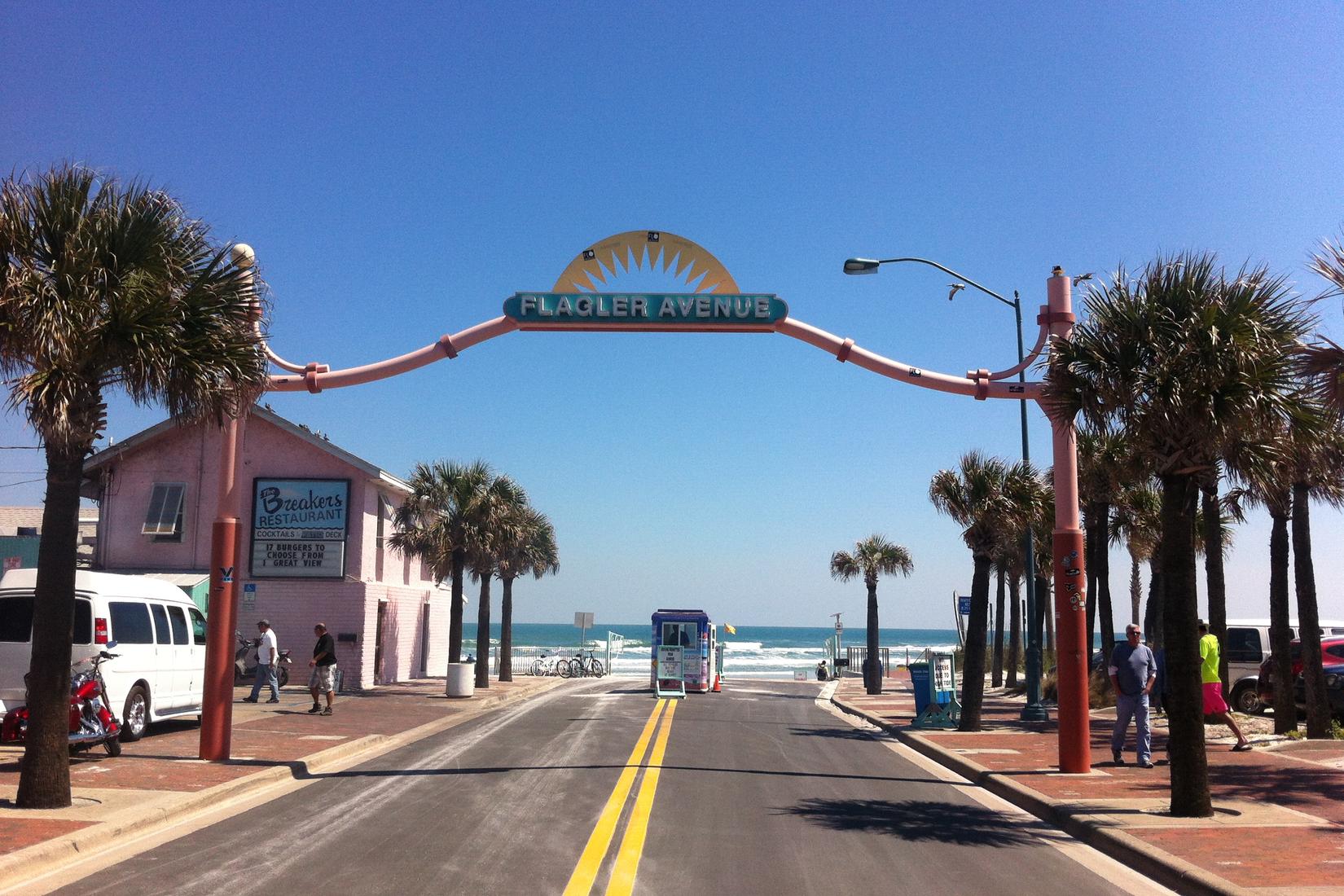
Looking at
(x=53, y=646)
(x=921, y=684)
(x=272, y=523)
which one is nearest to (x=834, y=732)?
(x=921, y=684)

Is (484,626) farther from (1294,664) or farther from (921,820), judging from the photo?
(921,820)

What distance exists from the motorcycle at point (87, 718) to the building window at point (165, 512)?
56.4 feet

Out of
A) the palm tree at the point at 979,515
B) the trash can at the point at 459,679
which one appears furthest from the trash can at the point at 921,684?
the trash can at the point at 459,679

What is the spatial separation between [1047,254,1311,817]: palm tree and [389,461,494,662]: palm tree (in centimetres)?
2277

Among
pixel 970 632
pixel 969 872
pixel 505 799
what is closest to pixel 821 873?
pixel 969 872

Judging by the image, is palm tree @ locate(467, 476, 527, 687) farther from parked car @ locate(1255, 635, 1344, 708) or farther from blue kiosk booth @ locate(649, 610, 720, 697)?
parked car @ locate(1255, 635, 1344, 708)

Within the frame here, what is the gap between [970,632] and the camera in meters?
19.5

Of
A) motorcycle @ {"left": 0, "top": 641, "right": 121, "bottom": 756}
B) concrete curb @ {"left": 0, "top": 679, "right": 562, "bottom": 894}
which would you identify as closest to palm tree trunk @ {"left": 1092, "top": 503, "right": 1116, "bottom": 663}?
concrete curb @ {"left": 0, "top": 679, "right": 562, "bottom": 894}

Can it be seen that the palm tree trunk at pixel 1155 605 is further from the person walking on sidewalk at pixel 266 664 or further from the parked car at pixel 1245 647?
the person walking on sidewalk at pixel 266 664

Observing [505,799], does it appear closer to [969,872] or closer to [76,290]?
[969,872]

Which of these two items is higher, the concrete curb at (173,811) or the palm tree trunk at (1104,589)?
the palm tree trunk at (1104,589)

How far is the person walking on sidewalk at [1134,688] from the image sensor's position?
14078 millimetres

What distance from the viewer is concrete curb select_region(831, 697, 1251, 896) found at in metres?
7.88

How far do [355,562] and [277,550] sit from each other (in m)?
2.14
